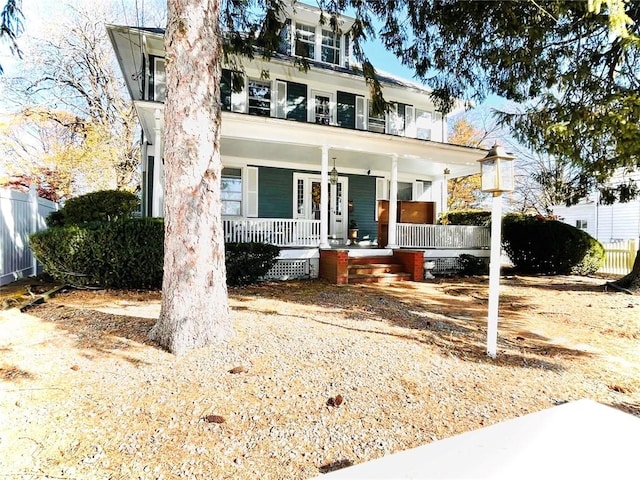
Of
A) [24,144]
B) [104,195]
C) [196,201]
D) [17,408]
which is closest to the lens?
[17,408]

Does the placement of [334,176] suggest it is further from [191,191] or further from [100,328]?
[100,328]

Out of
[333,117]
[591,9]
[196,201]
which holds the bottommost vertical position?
[196,201]

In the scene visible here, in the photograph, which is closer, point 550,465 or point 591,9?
point 550,465

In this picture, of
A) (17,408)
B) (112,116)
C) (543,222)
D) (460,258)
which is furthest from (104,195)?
(112,116)

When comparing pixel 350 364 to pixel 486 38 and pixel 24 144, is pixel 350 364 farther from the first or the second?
pixel 24 144

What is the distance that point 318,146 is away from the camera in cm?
974

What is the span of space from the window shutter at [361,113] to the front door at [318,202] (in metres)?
1.94

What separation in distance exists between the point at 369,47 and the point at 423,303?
19.0ft

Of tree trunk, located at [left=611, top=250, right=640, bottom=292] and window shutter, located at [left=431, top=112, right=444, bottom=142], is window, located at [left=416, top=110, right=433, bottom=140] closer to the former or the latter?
window shutter, located at [left=431, top=112, right=444, bottom=142]

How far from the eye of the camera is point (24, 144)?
1728 cm

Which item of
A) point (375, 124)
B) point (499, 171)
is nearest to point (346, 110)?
point (375, 124)

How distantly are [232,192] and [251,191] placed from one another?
0.60 meters

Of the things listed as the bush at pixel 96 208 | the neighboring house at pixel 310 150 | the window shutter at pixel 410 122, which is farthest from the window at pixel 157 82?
the window shutter at pixel 410 122

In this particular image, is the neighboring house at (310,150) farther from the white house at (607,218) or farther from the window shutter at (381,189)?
the white house at (607,218)
